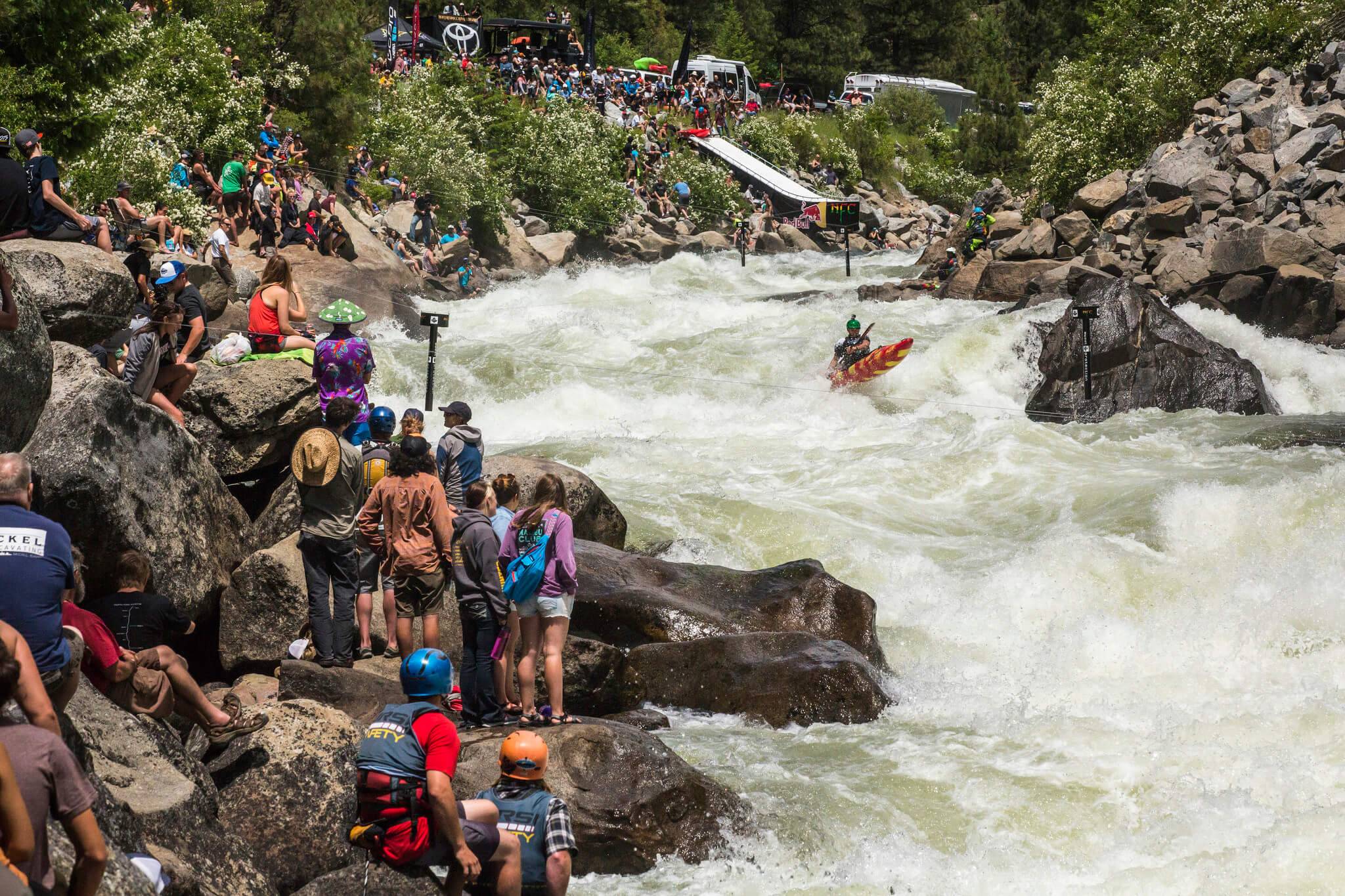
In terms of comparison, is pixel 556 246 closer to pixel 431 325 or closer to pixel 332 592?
pixel 431 325

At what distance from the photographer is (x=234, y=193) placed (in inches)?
821

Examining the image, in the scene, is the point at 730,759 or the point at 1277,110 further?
the point at 1277,110

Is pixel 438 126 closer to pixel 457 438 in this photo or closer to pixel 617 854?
pixel 457 438

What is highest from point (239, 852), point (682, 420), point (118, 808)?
point (118, 808)

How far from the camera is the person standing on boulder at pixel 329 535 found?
307 inches

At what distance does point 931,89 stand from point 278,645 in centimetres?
5435

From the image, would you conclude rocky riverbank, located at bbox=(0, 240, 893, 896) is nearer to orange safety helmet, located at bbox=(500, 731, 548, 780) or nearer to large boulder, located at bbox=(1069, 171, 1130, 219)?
orange safety helmet, located at bbox=(500, 731, 548, 780)

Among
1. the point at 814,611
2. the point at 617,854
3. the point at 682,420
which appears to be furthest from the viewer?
the point at 682,420

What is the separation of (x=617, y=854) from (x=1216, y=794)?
11.3ft

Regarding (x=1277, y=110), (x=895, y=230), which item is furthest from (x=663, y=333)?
(x=895, y=230)

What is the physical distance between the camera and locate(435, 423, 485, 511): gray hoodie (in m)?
9.32

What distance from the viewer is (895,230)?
4606cm

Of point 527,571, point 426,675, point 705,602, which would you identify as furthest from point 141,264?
point 426,675

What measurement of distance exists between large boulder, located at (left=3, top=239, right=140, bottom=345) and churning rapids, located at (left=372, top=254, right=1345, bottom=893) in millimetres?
5060
